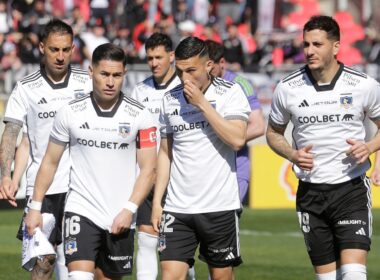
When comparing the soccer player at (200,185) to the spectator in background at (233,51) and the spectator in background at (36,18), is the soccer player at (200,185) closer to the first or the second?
the spectator in background at (233,51)

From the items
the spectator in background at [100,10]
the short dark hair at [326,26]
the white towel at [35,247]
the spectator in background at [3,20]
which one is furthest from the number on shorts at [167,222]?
the spectator in background at [100,10]

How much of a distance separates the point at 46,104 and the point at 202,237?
191cm

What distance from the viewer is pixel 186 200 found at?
9672mm

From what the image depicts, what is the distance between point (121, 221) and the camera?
9.14 m

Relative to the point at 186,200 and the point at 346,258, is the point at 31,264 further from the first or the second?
the point at 346,258

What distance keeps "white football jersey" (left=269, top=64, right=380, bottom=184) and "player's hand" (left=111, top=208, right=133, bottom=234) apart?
156cm

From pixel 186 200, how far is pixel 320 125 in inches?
47.4

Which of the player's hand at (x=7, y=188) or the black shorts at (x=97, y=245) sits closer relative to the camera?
the black shorts at (x=97, y=245)

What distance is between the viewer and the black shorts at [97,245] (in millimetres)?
9281

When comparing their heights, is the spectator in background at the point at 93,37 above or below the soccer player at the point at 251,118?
above

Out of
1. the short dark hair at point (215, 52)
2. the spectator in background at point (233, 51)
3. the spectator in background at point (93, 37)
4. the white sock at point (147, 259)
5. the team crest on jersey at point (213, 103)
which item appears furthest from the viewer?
the spectator in background at point (93, 37)

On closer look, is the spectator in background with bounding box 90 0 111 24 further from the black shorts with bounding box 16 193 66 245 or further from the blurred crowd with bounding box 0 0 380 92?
the black shorts with bounding box 16 193 66 245

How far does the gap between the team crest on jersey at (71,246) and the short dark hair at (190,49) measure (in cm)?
160

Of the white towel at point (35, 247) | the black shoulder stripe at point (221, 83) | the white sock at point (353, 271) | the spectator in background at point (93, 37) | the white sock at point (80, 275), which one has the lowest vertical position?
the white sock at point (353, 271)
